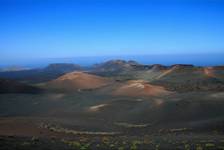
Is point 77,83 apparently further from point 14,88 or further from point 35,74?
point 35,74

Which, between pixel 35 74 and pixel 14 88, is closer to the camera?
pixel 14 88

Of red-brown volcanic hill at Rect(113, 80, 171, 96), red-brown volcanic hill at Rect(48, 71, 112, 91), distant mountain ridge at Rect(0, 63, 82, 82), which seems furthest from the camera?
distant mountain ridge at Rect(0, 63, 82, 82)

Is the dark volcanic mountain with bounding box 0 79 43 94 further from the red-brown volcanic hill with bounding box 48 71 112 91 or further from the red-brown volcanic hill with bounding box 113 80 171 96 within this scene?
the red-brown volcanic hill with bounding box 113 80 171 96

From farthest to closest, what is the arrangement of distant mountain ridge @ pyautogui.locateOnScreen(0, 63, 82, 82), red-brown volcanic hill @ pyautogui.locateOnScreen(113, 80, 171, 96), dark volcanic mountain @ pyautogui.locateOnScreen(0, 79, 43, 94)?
distant mountain ridge @ pyautogui.locateOnScreen(0, 63, 82, 82) < dark volcanic mountain @ pyautogui.locateOnScreen(0, 79, 43, 94) < red-brown volcanic hill @ pyautogui.locateOnScreen(113, 80, 171, 96)

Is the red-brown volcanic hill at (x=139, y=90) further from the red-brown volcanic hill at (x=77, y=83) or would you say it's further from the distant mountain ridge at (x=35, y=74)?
the distant mountain ridge at (x=35, y=74)

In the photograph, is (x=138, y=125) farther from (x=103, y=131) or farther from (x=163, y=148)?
(x=163, y=148)

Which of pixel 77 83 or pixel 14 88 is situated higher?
pixel 77 83

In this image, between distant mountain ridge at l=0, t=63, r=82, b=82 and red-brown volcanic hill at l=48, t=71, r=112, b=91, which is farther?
distant mountain ridge at l=0, t=63, r=82, b=82

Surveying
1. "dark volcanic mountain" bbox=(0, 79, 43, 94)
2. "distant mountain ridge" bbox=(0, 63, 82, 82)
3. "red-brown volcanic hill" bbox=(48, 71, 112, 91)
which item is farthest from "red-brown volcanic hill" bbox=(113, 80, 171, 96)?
"distant mountain ridge" bbox=(0, 63, 82, 82)

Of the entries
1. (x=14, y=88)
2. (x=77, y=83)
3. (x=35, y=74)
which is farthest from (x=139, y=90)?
(x=35, y=74)

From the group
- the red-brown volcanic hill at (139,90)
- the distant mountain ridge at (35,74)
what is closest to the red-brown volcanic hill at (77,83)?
the red-brown volcanic hill at (139,90)

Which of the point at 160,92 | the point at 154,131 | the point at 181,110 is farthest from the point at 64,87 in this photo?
the point at 154,131
